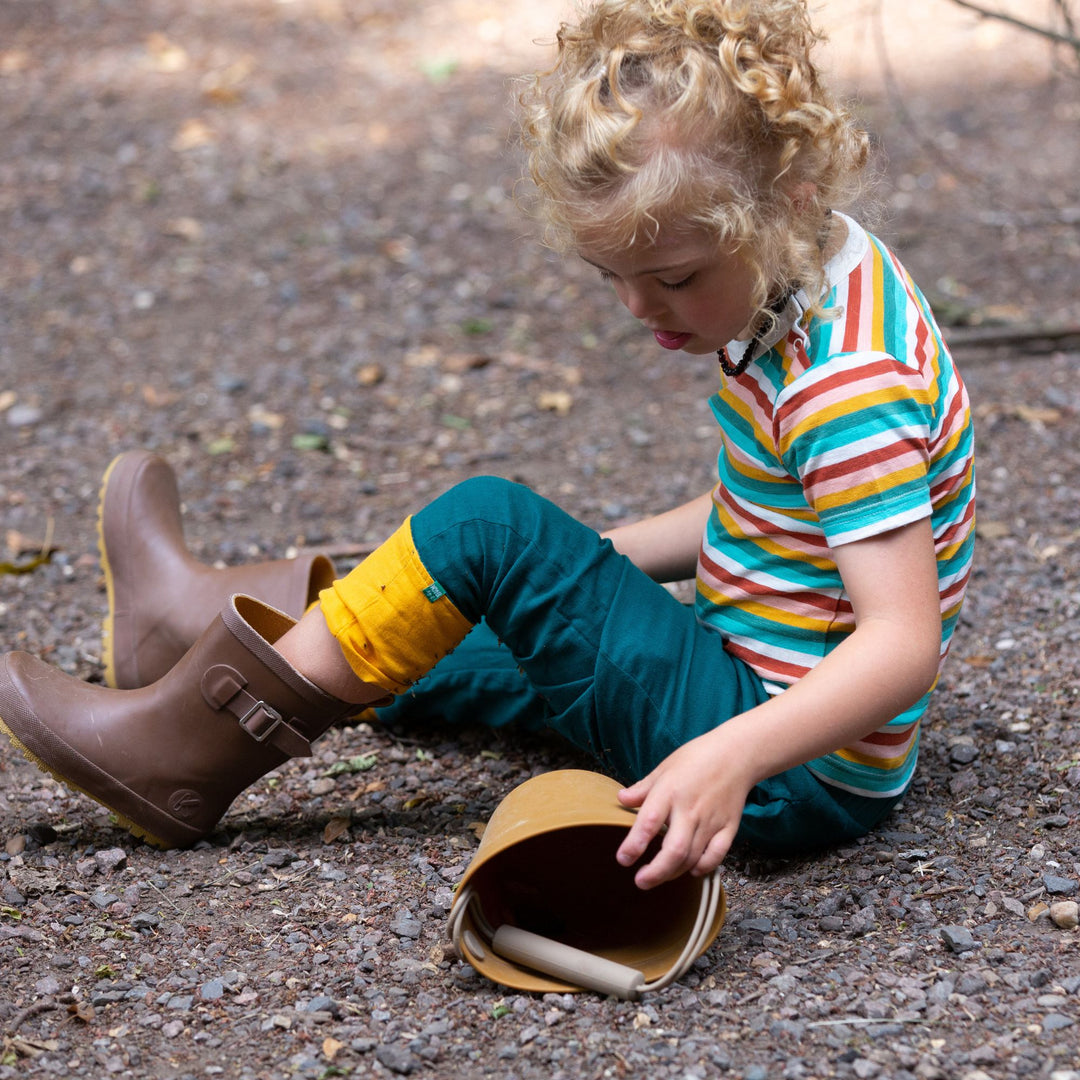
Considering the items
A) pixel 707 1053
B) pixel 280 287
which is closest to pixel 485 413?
pixel 280 287

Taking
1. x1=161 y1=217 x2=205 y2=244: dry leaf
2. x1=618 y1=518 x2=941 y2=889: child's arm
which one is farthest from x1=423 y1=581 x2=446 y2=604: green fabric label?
x1=161 y1=217 x2=205 y2=244: dry leaf

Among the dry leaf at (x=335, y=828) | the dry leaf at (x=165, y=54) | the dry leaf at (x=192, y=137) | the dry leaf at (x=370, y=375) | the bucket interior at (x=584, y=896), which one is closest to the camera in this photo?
the bucket interior at (x=584, y=896)

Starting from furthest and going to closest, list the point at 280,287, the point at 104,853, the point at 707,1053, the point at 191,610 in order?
the point at 280,287 < the point at 191,610 < the point at 104,853 < the point at 707,1053

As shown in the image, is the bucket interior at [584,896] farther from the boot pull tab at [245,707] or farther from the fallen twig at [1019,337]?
the fallen twig at [1019,337]

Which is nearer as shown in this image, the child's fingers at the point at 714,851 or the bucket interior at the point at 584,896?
the child's fingers at the point at 714,851

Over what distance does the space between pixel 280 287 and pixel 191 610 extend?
212 centimetres

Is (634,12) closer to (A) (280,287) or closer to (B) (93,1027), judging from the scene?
(B) (93,1027)

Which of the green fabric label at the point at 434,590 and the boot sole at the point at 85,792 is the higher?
the green fabric label at the point at 434,590

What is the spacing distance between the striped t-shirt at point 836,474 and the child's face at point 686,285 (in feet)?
0.26

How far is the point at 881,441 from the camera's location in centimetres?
153

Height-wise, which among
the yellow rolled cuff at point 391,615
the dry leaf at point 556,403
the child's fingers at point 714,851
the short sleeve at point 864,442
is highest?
the short sleeve at point 864,442

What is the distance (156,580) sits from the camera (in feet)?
7.90

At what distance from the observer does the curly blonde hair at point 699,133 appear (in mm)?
1528

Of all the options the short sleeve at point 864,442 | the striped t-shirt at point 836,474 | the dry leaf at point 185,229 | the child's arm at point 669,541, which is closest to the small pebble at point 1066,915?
the striped t-shirt at point 836,474
